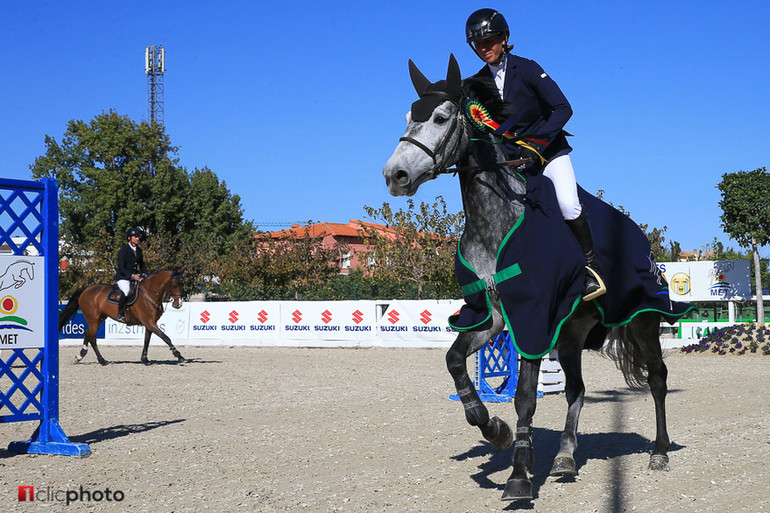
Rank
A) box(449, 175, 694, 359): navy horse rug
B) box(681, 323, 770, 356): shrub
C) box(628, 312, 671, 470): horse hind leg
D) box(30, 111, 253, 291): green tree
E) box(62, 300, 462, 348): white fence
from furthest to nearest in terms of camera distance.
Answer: box(30, 111, 253, 291): green tree → box(62, 300, 462, 348): white fence → box(681, 323, 770, 356): shrub → box(628, 312, 671, 470): horse hind leg → box(449, 175, 694, 359): navy horse rug

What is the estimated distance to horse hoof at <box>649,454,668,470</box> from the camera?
5.87m

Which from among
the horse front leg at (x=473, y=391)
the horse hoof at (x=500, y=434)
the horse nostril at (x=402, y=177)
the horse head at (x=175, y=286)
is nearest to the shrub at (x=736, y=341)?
the horse head at (x=175, y=286)

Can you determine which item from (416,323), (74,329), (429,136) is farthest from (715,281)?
(429,136)

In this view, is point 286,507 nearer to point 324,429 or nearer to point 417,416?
point 324,429

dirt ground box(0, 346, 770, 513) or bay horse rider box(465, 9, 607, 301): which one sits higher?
bay horse rider box(465, 9, 607, 301)

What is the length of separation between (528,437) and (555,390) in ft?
22.6

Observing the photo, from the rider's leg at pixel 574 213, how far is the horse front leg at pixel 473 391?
2.68 ft

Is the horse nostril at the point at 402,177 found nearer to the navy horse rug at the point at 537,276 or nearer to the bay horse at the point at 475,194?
the bay horse at the point at 475,194

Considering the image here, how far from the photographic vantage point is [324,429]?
8211mm

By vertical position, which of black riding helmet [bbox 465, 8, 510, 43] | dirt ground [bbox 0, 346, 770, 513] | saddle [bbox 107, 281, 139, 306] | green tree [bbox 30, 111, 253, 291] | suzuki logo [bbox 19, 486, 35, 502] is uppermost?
green tree [bbox 30, 111, 253, 291]

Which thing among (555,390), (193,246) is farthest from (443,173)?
(193,246)

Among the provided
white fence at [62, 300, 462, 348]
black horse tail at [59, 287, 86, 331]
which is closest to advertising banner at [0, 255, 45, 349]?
black horse tail at [59, 287, 86, 331]

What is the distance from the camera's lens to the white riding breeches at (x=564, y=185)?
5.40m

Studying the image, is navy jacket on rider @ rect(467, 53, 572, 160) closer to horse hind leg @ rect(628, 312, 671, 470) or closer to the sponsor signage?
horse hind leg @ rect(628, 312, 671, 470)
